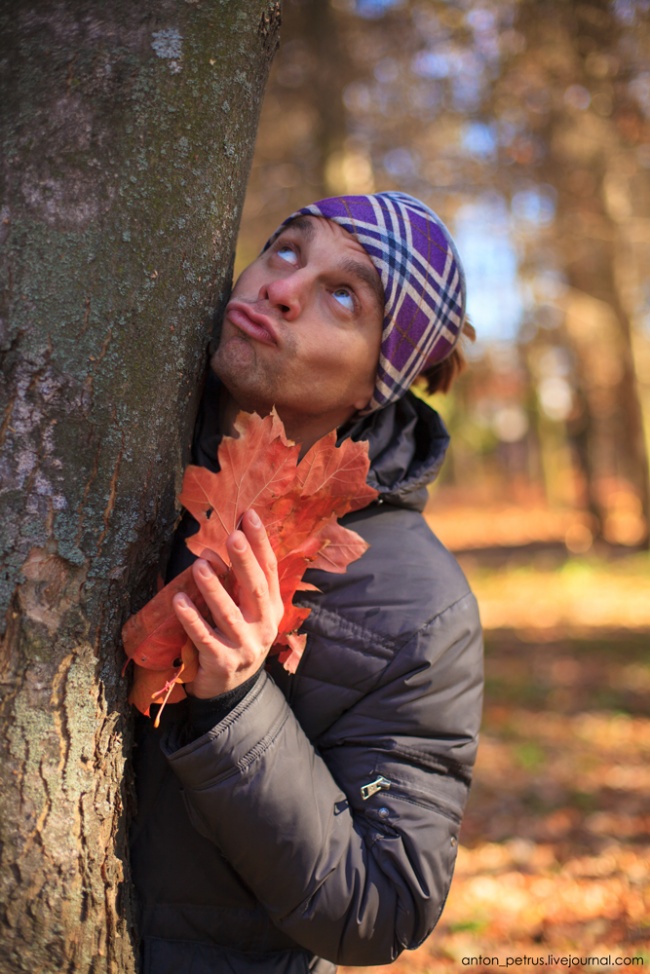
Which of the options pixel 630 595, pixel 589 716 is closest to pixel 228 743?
pixel 589 716

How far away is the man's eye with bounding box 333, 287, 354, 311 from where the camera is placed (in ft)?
5.93

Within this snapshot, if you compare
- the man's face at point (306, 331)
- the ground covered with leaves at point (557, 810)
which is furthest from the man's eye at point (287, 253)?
the ground covered with leaves at point (557, 810)

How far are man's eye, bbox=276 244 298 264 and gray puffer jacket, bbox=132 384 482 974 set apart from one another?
47 centimetres

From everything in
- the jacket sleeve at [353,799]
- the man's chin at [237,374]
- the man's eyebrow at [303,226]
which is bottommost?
the jacket sleeve at [353,799]

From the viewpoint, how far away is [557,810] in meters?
5.02

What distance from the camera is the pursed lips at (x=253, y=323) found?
1.65 meters

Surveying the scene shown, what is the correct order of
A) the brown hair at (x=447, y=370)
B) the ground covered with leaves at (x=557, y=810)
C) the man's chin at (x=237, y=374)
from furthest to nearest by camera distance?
the ground covered with leaves at (x=557, y=810), the brown hair at (x=447, y=370), the man's chin at (x=237, y=374)

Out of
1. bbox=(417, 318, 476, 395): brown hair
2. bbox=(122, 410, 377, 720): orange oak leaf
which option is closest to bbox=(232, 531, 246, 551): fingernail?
bbox=(122, 410, 377, 720): orange oak leaf

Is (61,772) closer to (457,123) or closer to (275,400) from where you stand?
(275,400)

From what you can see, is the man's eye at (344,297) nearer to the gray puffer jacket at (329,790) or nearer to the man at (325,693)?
the man at (325,693)

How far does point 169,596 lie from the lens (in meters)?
1.42

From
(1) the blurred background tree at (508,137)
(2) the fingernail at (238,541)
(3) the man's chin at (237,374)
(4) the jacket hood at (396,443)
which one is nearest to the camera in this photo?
(2) the fingernail at (238,541)

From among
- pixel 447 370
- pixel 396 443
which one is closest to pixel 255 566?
pixel 396 443

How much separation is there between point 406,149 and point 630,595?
650 centimetres
